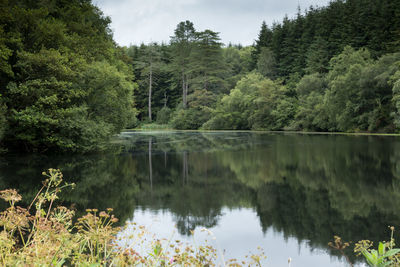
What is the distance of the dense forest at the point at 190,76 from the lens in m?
16.3

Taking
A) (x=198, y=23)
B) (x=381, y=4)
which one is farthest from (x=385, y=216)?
(x=198, y=23)

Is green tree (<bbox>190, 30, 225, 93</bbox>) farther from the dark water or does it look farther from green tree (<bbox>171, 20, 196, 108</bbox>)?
the dark water

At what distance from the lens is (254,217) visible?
6.32 meters

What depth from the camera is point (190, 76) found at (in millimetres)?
65250

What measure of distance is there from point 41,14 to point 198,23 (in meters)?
53.2

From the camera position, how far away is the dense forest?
16.3 metres

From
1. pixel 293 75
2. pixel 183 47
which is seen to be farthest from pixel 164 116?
pixel 293 75

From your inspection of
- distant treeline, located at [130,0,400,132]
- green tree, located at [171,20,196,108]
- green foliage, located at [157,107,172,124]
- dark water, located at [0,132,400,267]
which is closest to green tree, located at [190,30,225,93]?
distant treeline, located at [130,0,400,132]

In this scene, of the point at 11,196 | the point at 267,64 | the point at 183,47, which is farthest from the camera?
the point at 183,47

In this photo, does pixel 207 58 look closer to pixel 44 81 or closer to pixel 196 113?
pixel 196 113

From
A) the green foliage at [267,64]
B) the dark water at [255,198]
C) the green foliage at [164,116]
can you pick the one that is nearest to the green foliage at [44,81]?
the dark water at [255,198]

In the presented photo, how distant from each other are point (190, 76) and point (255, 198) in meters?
58.6

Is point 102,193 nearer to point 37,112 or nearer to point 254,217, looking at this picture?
point 254,217

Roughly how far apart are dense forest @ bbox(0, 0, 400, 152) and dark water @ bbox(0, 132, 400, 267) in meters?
4.27
